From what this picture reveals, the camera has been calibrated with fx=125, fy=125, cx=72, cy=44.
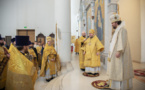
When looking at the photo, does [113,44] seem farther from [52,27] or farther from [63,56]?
[52,27]

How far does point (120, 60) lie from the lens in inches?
113

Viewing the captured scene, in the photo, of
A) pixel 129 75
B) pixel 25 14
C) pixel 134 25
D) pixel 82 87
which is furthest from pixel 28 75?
pixel 25 14

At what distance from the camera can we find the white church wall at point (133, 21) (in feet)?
23.2

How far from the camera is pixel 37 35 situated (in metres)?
14.7

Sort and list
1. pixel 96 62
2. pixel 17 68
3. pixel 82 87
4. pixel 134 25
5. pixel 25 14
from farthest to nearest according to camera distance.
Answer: pixel 25 14
pixel 134 25
pixel 96 62
pixel 82 87
pixel 17 68

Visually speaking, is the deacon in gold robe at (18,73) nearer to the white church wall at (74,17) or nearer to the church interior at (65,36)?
the church interior at (65,36)

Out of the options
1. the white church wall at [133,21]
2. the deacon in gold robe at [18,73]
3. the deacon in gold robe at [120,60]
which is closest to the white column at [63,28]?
the white church wall at [133,21]

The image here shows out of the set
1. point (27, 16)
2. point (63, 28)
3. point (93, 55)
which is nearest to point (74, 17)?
point (27, 16)

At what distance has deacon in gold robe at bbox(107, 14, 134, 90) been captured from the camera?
9.37ft

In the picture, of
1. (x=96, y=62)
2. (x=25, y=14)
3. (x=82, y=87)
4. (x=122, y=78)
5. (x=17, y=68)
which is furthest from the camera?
(x=25, y=14)

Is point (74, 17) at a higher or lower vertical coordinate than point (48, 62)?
higher

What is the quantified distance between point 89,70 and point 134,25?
4326 mm

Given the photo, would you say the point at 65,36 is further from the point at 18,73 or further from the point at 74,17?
the point at 74,17

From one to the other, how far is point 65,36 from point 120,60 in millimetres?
4886
